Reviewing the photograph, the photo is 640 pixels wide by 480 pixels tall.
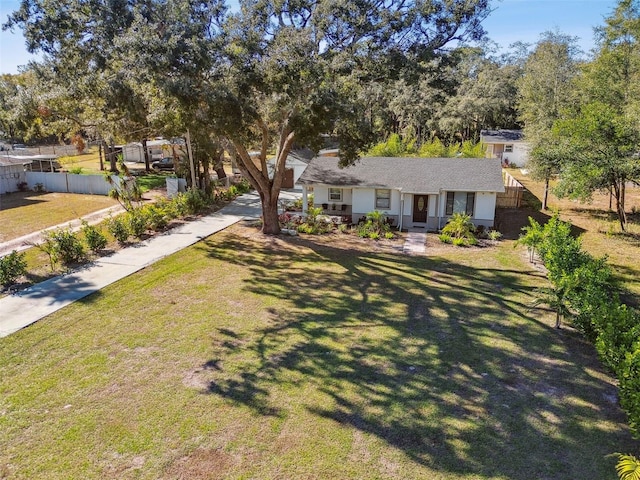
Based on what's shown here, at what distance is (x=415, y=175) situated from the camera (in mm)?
22000

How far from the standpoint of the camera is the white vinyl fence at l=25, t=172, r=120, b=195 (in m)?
28.1

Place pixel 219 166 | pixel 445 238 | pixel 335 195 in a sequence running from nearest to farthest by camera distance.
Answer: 1. pixel 445 238
2. pixel 335 195
3. pixel 219 166

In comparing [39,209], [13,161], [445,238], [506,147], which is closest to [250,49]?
[445,238]

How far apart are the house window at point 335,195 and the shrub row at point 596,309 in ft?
33.4

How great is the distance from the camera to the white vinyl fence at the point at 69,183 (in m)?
28.1

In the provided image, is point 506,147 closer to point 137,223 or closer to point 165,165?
point 165,165

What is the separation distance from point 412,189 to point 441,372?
12.8 metres

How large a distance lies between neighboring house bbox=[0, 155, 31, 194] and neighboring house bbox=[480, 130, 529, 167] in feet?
121

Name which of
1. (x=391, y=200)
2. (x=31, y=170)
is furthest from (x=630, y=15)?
(x=31, y=170)

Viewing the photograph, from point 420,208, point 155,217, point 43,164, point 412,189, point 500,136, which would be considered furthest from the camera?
point 500,136

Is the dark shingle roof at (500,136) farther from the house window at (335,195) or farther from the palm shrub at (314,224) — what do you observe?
the palm shrub at (314,224)

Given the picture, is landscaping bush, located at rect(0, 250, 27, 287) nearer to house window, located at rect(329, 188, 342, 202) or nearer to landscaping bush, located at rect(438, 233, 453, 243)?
house window, located at rect(329, 188, 342, 202)

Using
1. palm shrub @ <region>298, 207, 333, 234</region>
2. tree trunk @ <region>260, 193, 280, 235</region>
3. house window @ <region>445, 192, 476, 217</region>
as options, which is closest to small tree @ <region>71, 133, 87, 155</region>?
tree trunk @ <region>260, 193, 280, 235</region>

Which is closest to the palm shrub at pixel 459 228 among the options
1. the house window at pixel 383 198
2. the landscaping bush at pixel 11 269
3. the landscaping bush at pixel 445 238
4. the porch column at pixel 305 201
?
the landscaping bush at pixel 445 238
